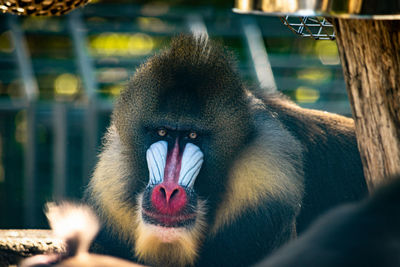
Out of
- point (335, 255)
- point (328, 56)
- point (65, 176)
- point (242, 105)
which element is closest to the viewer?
point (335, 255)

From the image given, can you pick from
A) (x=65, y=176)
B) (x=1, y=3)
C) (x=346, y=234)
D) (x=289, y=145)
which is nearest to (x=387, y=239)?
(x=346, y=234)

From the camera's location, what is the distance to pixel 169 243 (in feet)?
11.6

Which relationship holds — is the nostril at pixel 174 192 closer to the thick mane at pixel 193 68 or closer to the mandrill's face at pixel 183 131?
the mandrill's face at pixel 183 131

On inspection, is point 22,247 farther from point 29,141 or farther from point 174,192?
point 29,141

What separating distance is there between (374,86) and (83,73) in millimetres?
5598

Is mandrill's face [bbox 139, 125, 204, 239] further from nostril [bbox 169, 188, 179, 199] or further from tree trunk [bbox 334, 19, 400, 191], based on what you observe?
tree trunk [bbox 334, 19, 400, 191]

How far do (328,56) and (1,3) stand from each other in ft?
26.8

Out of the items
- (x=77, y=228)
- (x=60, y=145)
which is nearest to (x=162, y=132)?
(x=77, y=228)

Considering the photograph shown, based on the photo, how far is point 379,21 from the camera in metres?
2.66

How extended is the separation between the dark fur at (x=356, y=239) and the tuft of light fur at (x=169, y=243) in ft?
5.92

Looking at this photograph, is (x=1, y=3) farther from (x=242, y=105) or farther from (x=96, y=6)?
(x=96, y=6)

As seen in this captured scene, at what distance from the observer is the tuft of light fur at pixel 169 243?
11.2 feet

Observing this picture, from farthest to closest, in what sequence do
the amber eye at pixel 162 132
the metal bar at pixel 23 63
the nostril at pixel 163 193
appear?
the metal bar at pixel 23 63 → the amber eye at pixel 162 132 → the nostril at pixel 163 193

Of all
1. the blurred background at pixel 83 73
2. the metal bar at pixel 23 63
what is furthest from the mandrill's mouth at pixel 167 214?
the metal bar at pixel 23 63
